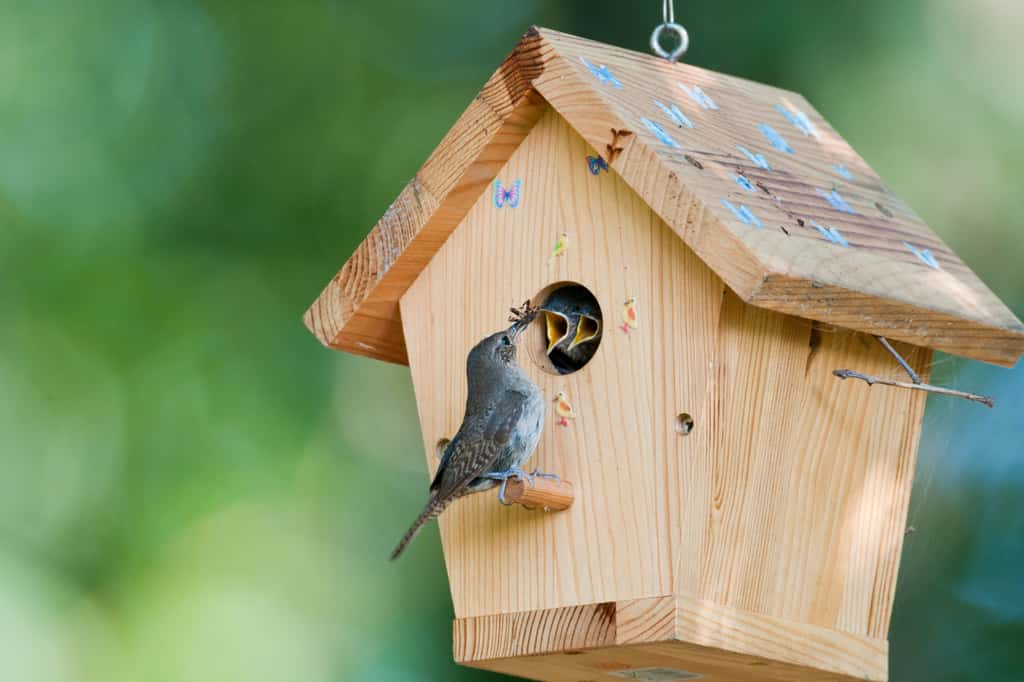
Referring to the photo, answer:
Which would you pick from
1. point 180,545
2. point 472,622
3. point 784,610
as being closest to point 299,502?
point 180,545

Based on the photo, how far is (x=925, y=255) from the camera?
3.42 m

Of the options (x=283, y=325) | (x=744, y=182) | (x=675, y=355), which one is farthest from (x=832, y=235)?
(x=283, y=325)

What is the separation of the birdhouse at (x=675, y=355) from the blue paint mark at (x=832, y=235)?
0.03ft

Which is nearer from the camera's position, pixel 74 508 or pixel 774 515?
pixel 774 515

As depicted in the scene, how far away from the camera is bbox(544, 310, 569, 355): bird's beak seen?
11.1 ft

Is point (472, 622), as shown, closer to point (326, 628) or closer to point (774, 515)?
point (774, 515)

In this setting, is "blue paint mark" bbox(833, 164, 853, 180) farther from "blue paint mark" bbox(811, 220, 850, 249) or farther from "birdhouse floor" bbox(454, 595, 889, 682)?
"birdhouse floor" bbox(454, 595, 889, 682)

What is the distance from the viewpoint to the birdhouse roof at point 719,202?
116 inches

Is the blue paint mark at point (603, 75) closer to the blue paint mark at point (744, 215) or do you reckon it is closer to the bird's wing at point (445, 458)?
the blue paint mark at point (744, 215)

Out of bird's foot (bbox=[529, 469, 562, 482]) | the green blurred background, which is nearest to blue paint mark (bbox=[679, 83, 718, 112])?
bird's foot (bbox=[529, 469, 562, 482])

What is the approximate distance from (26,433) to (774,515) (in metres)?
3.96

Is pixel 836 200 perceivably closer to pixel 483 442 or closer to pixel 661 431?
pixel 661 431

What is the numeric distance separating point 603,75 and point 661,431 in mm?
815

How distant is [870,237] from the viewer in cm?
331
